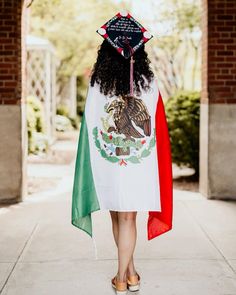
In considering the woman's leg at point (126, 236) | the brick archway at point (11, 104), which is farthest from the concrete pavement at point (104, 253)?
the brick archway at point (11, 104)

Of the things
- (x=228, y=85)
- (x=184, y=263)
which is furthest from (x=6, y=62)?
(x=184, y=263)

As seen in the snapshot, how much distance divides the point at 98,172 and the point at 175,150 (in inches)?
234

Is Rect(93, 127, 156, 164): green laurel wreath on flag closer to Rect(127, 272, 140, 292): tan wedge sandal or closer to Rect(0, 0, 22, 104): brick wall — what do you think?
Rect(127, 272, 140, 292): tan wedge sandal

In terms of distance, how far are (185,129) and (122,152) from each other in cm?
591

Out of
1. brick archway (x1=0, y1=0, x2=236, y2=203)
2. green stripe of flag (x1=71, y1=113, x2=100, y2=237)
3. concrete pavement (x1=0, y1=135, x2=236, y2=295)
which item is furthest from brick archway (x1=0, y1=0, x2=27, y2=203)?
green stripe of flag (x1=71, y1=113, x2=100, y2=237)

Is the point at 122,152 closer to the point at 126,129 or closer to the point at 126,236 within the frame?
the point at 126,129

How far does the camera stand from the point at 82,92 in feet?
89.8

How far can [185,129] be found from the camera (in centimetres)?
987

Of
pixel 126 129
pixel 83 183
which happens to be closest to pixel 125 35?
pixel 126 129

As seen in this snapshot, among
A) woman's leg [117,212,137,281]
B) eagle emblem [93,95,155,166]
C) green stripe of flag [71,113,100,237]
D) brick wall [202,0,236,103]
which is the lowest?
woman's leg [117,212,137,281]

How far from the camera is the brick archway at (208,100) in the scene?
7.75m

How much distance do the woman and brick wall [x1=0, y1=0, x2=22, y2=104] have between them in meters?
3.81

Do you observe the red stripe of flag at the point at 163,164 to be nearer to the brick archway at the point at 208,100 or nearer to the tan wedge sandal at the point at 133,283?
the tan wedge sandal at the point at 133,283

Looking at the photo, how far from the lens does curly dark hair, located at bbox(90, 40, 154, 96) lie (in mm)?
4055
